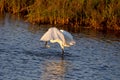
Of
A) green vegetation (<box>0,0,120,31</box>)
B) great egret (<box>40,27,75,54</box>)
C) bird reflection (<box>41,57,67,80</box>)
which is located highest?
green vegetation (<box>0,0,120,31</box>)

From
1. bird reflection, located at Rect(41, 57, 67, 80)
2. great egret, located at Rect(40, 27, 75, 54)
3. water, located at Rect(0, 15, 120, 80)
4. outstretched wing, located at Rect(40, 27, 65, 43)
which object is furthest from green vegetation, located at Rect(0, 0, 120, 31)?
bird reflection, located at Rect(41, 57, 67, 80)

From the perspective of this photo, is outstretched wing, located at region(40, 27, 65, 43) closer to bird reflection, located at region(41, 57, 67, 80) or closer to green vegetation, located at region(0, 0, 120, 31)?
bird reflection, located at region(41, 57, 67, 80)

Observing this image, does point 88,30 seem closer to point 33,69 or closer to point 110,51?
point 110,51

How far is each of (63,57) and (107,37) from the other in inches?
270

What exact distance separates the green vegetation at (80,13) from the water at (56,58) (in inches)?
72.6

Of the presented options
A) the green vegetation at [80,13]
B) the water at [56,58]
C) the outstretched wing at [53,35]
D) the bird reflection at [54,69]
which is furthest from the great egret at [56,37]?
the green vegetation at [80,13]

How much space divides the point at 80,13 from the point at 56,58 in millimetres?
10017

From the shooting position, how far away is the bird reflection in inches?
578

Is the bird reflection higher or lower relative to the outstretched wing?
lower

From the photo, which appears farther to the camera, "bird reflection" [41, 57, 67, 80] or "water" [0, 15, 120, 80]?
"water" [0, 15, 120, 80]

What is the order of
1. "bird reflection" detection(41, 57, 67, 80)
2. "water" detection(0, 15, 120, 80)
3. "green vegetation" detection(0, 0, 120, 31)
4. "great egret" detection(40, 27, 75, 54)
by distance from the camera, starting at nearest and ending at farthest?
1. "bird reflection" detection(41, 57, 67, 80)
2. "water" detection(0, 15, 120, 80)
3. "great egret" detection(40, 27, 75, 54)
4. "green vegetation" detection(0, 0, 120, 31)

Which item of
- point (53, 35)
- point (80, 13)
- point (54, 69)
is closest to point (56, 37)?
point (53, 35)

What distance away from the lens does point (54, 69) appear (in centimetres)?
1585

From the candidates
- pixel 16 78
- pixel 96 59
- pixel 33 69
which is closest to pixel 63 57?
pixel 96 59
